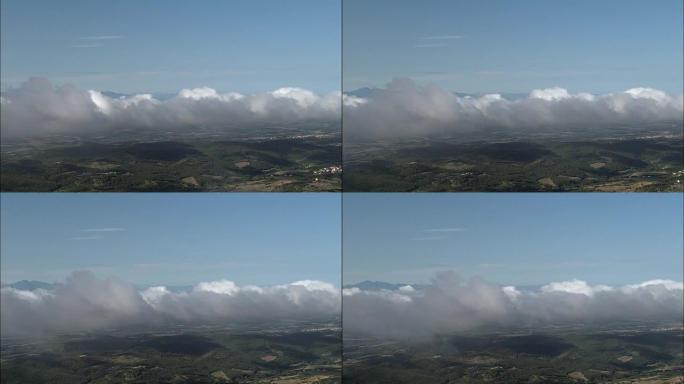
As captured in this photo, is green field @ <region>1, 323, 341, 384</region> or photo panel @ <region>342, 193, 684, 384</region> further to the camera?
green field @ <region>1, 323, 341, 384</region>

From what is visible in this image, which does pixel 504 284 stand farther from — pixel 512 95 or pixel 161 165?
pixel 161 165

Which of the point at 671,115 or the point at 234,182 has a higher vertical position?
the point at 671,115

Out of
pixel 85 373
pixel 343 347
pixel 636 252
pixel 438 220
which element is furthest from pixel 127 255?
pixel 636 252

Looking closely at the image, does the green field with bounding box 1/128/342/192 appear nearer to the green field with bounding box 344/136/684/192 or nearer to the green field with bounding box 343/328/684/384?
the green field with bounding box 344/136/684/192

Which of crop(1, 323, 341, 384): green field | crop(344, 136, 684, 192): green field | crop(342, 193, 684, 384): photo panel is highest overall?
crop(344, 136, 684, 192): green field

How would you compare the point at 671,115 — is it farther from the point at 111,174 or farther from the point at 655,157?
the point at 111,174

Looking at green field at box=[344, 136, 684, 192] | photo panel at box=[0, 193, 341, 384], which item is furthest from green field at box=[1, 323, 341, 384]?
green field at box=[344, 136, 684, 192]
